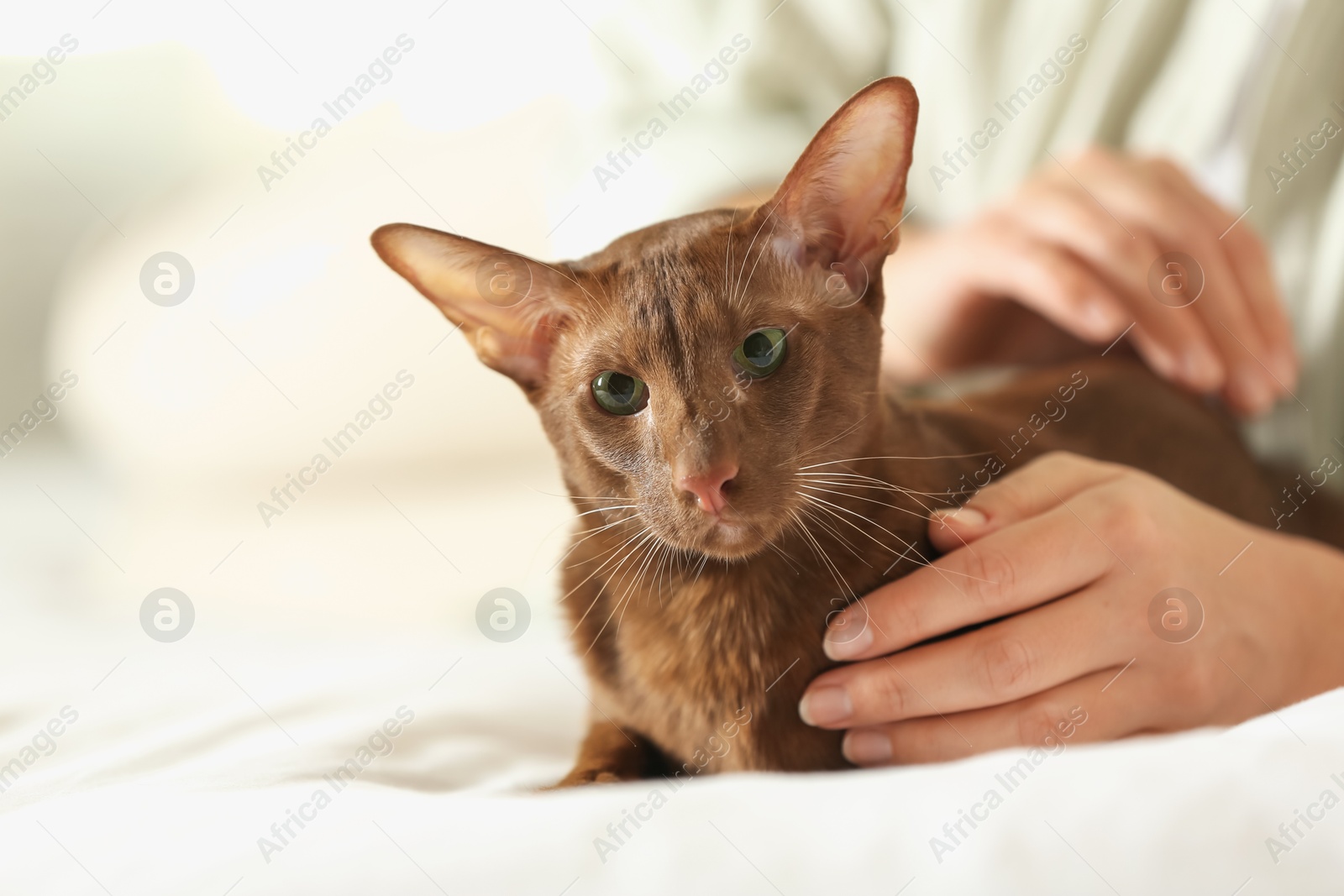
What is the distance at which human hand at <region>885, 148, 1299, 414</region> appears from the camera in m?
1.20

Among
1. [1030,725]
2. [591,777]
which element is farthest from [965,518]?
[591,777]

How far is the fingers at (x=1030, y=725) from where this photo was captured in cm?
78

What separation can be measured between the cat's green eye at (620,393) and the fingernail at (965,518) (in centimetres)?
30

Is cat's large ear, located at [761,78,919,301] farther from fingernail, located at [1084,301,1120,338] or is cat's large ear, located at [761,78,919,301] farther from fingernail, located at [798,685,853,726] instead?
fingernail, located at [1084,301,1120,338]

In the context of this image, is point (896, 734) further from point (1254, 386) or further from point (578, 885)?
point (1254, 386)

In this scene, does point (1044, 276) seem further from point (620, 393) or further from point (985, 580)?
point (620, 393)

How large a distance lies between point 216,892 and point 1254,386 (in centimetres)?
143

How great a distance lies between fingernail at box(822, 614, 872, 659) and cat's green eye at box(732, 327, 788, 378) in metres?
0.22

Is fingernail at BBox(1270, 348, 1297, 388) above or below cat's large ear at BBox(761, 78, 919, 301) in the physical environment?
above

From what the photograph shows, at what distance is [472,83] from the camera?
4.14 feet
